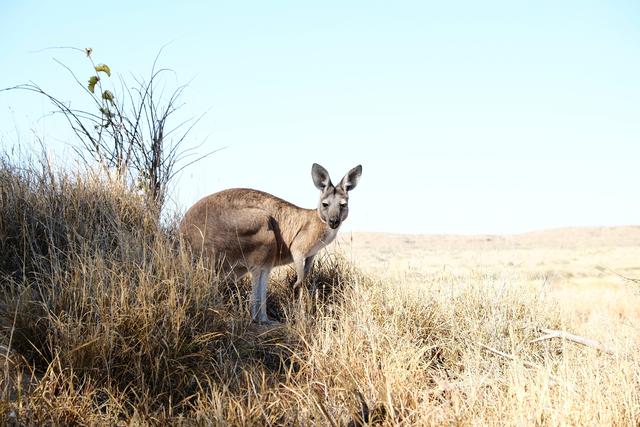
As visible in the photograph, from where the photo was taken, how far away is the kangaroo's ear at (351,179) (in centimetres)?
885

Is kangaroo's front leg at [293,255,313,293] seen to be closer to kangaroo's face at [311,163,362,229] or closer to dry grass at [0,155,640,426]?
dry grass at [0,155,640,426]

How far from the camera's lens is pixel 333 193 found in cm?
888

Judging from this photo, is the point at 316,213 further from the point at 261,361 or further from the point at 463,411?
the point at 463,411

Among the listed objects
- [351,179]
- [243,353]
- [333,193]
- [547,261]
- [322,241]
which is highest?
[351,179]

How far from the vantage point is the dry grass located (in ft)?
18.0

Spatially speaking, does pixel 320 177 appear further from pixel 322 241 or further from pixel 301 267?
pixel 301 267

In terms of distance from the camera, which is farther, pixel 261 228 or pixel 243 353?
pixel 261 228

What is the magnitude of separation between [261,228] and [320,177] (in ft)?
4.08

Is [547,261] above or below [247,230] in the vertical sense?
below

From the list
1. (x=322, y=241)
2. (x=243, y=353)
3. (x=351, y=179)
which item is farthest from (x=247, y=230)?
(x=243, y=353)

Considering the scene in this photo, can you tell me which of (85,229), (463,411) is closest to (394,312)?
(463,411)

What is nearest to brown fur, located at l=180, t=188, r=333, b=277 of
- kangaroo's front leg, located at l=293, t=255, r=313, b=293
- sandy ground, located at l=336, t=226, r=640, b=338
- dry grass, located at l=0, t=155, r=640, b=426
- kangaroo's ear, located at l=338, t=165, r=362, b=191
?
kangaroo's front leg, located at l=293, t=255, r=313, b=293

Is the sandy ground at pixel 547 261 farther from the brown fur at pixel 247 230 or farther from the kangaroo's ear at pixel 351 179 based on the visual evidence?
the brown fur at pixel 247 230

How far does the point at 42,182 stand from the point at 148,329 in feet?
13.8
